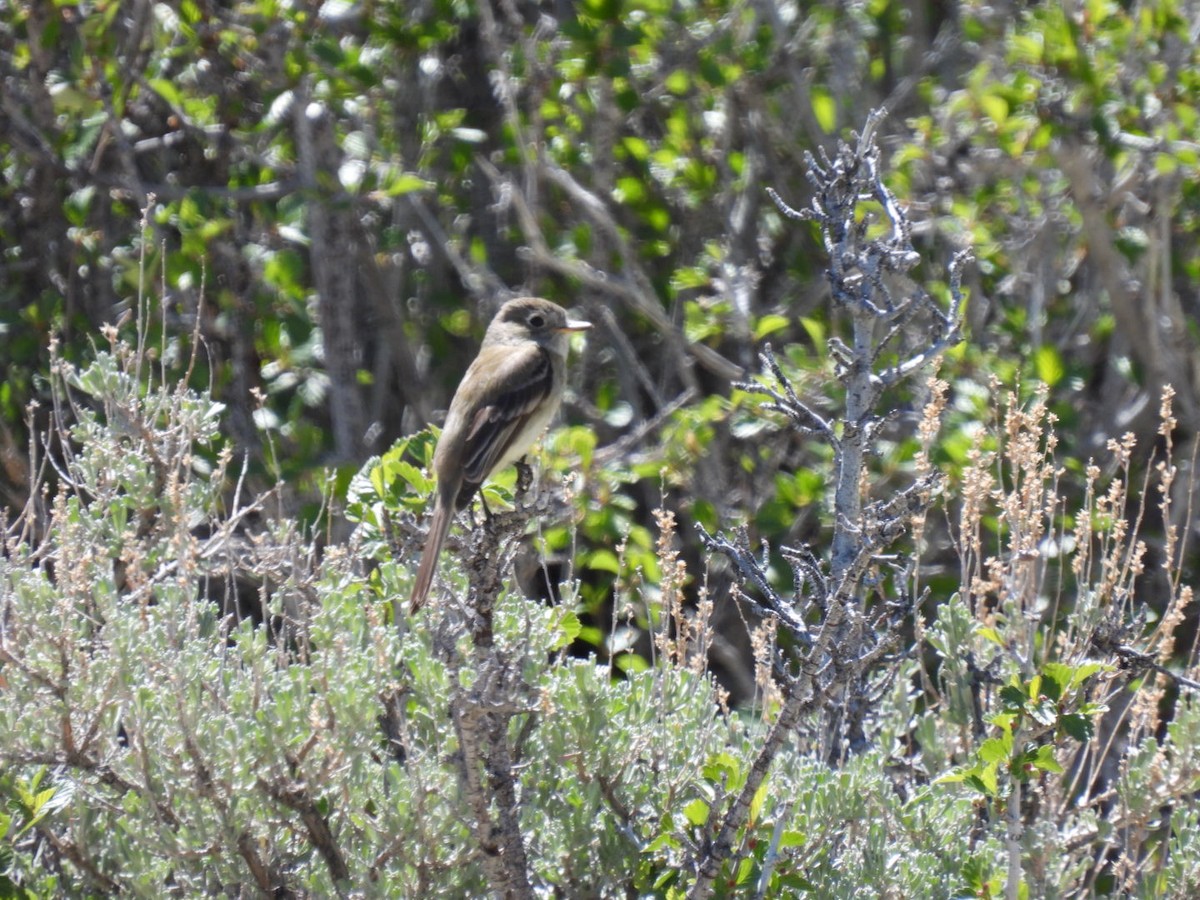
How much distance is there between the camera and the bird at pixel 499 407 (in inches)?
174

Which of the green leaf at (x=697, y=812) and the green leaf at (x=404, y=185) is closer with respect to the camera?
the green leaf at (x=697, y=812)

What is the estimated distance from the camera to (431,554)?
422 centimetres

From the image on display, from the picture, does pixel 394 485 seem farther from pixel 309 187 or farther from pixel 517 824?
pixel 309 187

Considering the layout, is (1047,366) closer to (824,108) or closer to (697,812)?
(824,108)

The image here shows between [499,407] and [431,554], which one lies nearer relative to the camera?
[431,554]

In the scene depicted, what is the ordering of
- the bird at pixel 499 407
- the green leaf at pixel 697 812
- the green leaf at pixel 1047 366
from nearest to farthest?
the green leaf at pixel 697 812
the bird at pixel 499 407
the green leaf at pixel 1047 366

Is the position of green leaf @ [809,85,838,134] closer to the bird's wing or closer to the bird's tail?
the bird's wing

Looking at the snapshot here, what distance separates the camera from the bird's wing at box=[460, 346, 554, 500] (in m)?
4.81

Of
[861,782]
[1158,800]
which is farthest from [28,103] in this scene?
[1158,800]

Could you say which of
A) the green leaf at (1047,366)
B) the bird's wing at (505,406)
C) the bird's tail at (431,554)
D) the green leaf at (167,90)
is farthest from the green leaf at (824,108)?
the bird's tail at (431,554)

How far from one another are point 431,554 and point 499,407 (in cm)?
99

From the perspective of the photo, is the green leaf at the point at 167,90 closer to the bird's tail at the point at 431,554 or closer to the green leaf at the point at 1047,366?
the bird's tail at the point at 431,554

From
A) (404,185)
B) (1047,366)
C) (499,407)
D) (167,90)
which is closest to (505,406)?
(499,407)

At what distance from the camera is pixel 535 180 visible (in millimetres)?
Answer: 6938
